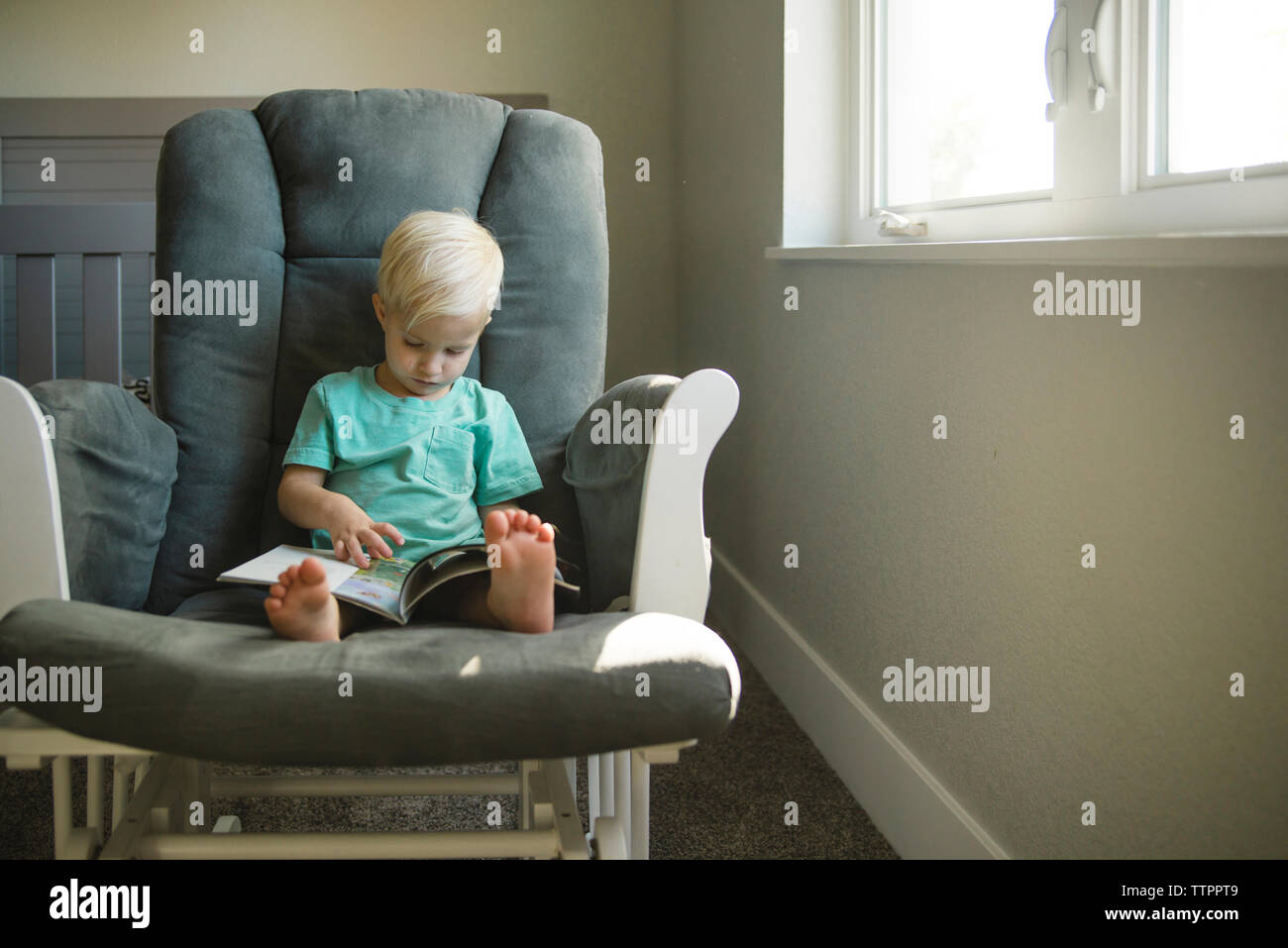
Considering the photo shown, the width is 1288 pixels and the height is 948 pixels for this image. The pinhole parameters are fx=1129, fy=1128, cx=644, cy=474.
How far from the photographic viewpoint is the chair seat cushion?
0.89 metres

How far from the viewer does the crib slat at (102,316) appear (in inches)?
93.7

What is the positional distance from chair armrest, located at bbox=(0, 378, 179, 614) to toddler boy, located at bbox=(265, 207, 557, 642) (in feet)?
0.53

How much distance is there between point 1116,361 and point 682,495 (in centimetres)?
43

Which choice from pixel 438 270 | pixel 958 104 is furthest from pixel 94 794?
pixel 958 104

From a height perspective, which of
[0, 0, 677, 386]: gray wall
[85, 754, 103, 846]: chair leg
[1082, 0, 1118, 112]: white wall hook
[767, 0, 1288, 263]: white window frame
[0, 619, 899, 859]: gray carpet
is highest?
[0, 0, 677, 386]: gray wall

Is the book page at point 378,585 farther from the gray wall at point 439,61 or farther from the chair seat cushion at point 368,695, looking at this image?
the gray wall at point 439,61

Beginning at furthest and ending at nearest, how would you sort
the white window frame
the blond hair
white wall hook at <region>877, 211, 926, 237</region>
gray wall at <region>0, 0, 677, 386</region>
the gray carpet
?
gray wall at <region>0, 0, 677, 386</region> < white wall hook at <region>877, 211, 926, 237</region> < the gray carpet < the blond hair < the white window frame

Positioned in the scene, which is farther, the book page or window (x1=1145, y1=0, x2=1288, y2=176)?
the book page

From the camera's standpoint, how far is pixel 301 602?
1007 mm

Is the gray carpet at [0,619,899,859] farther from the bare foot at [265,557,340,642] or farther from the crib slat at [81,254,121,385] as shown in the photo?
the crib slat at [81,254,121,385]

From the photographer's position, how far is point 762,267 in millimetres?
2199

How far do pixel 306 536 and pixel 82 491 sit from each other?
0.35 metres

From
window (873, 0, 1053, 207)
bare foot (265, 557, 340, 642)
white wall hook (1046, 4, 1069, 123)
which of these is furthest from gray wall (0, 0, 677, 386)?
bare foot (265, 557, 340, 642)
